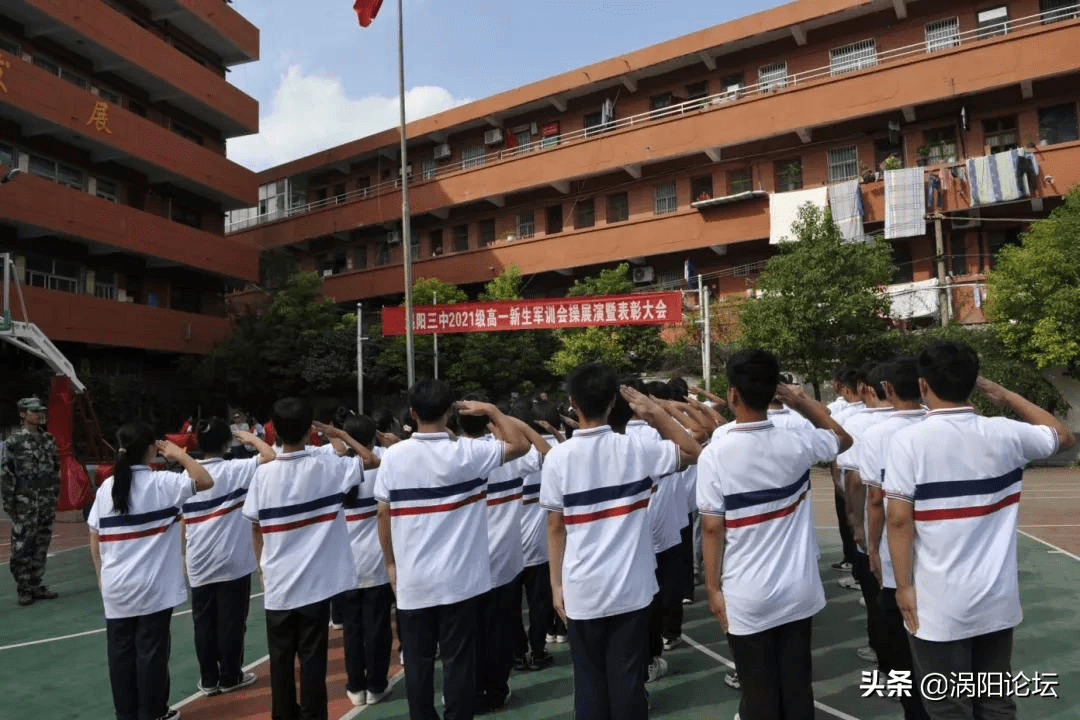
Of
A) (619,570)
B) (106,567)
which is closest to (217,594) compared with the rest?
(106,567)

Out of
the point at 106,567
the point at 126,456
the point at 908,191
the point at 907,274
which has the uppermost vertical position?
the point at 908,191

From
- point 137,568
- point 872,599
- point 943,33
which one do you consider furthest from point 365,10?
point 872,599

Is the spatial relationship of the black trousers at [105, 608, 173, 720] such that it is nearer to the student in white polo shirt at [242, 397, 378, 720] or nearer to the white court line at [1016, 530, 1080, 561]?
the student in white polo shirt at [242, 397, 378, 720]

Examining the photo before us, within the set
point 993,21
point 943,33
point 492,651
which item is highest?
point 943,33

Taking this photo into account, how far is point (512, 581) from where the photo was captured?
15.9ft

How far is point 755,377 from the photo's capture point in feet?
10.2

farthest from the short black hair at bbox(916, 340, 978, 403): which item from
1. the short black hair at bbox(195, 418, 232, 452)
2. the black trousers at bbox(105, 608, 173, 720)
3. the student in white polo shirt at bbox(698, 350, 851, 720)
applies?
the black trousers at bbox(105, 608, 173, 720)

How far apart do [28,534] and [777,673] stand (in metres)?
7.68

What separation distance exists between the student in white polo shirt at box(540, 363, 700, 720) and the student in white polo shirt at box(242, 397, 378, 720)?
1.36 metres

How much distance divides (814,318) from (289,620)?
51.1 ft

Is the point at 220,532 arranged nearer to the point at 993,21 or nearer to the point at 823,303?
the point at 823,303

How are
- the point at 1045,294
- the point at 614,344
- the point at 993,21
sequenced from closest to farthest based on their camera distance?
1. the point at 1045,294
2. the point at 993,21
3. the point at 614,344

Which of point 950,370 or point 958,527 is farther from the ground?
point 950,370

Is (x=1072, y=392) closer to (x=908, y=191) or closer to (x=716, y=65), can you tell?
(x=908, y=191)
